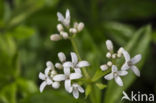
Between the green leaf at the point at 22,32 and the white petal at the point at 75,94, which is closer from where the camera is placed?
the white petal at the point at 75,94

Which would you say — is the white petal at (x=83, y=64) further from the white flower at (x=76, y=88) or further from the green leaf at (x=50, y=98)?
the green leaf at (x=50, y=98)

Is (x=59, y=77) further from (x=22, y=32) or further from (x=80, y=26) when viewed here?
(x=22, y=32)

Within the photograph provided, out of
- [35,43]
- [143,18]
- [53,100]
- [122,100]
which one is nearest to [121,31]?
[143,18]

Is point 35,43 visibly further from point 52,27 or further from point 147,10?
point 147,10

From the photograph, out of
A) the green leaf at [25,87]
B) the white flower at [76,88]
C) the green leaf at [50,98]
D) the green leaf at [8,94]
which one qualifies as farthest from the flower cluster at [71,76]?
the green leaf at [25,87]

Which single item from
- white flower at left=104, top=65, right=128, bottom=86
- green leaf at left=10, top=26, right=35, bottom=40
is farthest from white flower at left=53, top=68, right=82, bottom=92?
green leaf at left=10, top=26, right=35, bottom=40

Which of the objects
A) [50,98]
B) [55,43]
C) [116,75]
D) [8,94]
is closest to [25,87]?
[8,94]

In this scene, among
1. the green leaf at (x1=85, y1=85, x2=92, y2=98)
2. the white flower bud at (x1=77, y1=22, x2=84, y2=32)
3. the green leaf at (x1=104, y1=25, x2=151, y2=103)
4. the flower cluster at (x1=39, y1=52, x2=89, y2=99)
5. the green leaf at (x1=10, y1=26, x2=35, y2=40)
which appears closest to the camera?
the flower cluster at (x1=39, y1=52, x2=89, y2=99)

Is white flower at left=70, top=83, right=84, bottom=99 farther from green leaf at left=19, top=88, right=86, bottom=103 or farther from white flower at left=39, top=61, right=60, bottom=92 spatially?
green leaf at left=19, top=88, right=86, bottom=103

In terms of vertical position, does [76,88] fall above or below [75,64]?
below
